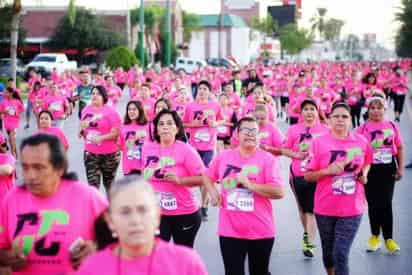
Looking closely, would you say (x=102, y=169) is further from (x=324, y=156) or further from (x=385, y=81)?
(x=385, y=81)

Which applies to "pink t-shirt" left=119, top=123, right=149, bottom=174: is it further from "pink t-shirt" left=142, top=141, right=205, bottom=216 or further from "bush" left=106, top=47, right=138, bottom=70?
"bush" left=106, top=47, right=138, bottom=70

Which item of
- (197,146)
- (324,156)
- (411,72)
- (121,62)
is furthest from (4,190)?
(411,72)

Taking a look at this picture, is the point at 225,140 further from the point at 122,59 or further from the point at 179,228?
the point at 122,59

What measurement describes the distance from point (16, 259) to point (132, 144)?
5.35 metres

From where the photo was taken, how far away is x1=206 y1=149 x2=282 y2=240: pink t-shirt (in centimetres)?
541

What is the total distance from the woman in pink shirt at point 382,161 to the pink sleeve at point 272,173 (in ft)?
8.31

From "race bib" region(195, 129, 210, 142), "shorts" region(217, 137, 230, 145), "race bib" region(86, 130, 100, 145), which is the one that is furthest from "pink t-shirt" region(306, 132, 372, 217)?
"shorts" region(217, 137, 230, 145)

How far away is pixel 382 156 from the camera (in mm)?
7844

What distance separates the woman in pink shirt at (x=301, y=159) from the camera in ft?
25.7

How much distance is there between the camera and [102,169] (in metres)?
9.30

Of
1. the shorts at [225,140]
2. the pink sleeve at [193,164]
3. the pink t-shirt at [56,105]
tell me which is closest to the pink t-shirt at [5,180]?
the pink sleeve at [193,164]

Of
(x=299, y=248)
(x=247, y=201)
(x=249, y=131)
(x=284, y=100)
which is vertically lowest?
(x=299, y=248)

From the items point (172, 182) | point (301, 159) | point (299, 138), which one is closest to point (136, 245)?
point (172, 182)

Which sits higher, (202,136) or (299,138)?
(299,138)
